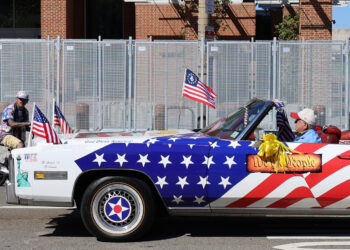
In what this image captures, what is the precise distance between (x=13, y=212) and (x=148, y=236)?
234 cm

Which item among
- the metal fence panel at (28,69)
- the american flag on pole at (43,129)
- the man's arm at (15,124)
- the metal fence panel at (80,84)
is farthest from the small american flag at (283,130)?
the metal fence panel at (28,69)

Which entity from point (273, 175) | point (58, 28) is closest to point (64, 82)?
point (58, 28)

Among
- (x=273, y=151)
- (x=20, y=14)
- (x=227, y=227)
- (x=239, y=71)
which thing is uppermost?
(x=20, y=14)

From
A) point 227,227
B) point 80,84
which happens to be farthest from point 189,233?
point 80,84

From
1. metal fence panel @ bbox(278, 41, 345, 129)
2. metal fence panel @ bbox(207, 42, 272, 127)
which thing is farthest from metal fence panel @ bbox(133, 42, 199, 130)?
metal fence panel @ bbox(278, 41, 345, 129)

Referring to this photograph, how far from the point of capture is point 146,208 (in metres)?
7.14

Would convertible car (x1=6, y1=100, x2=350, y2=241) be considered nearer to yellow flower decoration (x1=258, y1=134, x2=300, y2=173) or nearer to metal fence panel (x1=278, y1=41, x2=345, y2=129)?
yellow flower decoration (x1=258, y1=134, x2=300, y2=173)

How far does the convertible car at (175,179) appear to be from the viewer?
7.05 m

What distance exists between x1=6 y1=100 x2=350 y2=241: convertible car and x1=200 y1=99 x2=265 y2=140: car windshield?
0.46ft

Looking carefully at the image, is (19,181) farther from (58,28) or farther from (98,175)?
(58,28)

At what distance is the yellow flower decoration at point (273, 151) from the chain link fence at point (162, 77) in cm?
904

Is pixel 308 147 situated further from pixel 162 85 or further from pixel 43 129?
pixel 162 85

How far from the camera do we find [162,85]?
16953mm

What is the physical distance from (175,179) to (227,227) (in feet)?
4.67
